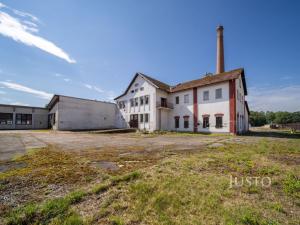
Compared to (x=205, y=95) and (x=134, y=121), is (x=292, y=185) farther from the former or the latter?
(x=134, y=121)

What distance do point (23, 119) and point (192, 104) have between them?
1440 inches

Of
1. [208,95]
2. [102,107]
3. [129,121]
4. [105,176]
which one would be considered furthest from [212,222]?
[102,107]

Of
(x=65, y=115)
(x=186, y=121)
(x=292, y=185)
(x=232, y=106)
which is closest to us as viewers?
(x=292, y=185)

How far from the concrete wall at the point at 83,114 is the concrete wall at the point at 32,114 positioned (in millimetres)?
5400

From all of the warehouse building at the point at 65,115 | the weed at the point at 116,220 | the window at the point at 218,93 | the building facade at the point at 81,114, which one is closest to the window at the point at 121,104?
the warehouse building at the point at 65,115

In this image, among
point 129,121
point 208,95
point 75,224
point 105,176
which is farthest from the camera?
point 129,121

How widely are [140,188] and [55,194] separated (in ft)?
5.77

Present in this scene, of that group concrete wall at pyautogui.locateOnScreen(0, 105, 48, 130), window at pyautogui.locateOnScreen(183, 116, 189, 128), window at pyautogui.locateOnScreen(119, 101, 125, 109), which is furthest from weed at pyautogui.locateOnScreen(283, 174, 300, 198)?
concrete wall at pyautogui.locateOnScreen(0, 105, 48, 130)

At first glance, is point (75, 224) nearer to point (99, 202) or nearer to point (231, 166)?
point (99, 202)

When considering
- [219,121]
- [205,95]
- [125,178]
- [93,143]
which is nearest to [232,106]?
[219,121]

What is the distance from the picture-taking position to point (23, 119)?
33.7 metres

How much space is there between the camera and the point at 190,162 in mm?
5445

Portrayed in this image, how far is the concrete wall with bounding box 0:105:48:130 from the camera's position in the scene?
A: 3169 centimetres

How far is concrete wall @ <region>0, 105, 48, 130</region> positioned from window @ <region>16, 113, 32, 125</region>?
47 centimetres
